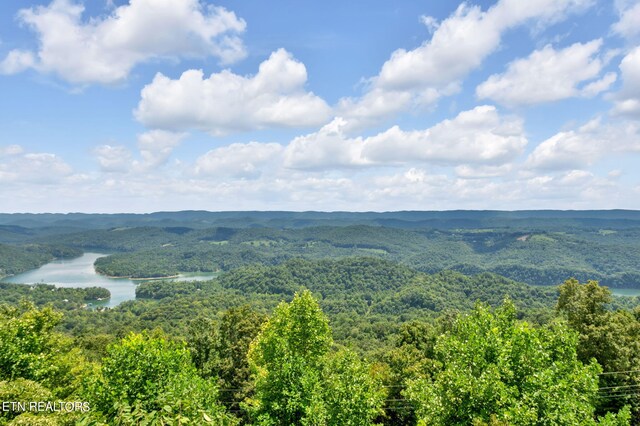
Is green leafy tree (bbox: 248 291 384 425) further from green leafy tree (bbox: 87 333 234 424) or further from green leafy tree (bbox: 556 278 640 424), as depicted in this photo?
green leafy tree (bbox: 556 278 640 424)

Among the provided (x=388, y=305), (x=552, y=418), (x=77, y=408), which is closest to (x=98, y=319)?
(x=388, y=305)

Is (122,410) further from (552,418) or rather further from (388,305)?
(388,305)

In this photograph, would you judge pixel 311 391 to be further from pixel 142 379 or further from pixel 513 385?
pixel 513 385

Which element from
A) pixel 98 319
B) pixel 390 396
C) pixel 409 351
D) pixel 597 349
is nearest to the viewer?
pixel 597 349

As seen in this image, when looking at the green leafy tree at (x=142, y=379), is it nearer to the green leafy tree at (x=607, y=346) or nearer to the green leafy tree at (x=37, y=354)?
the green leafy tree at (x=37, y=354)

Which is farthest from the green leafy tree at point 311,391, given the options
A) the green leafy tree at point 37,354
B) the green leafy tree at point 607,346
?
the green leafy tree at point 607,346

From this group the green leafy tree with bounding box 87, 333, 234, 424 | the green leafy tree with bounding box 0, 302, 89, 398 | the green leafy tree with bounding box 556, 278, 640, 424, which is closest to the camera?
the green leafy tree with bounding box 87, 333, 234, 424

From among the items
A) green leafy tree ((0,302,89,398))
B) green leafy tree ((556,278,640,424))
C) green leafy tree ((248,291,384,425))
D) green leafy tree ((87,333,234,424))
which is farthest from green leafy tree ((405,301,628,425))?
green leafy tree ((0,302,89,398))

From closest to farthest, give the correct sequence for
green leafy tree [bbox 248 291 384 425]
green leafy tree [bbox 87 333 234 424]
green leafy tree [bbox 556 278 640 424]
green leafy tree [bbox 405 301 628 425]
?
green leafy tree [bbox 405 301 628 425] < green leafy tree [bbox 87 333 234 424] < green leafy tree [bbox 248 291 384 425] < green leafy tree [bbox 556 278 640 424]
